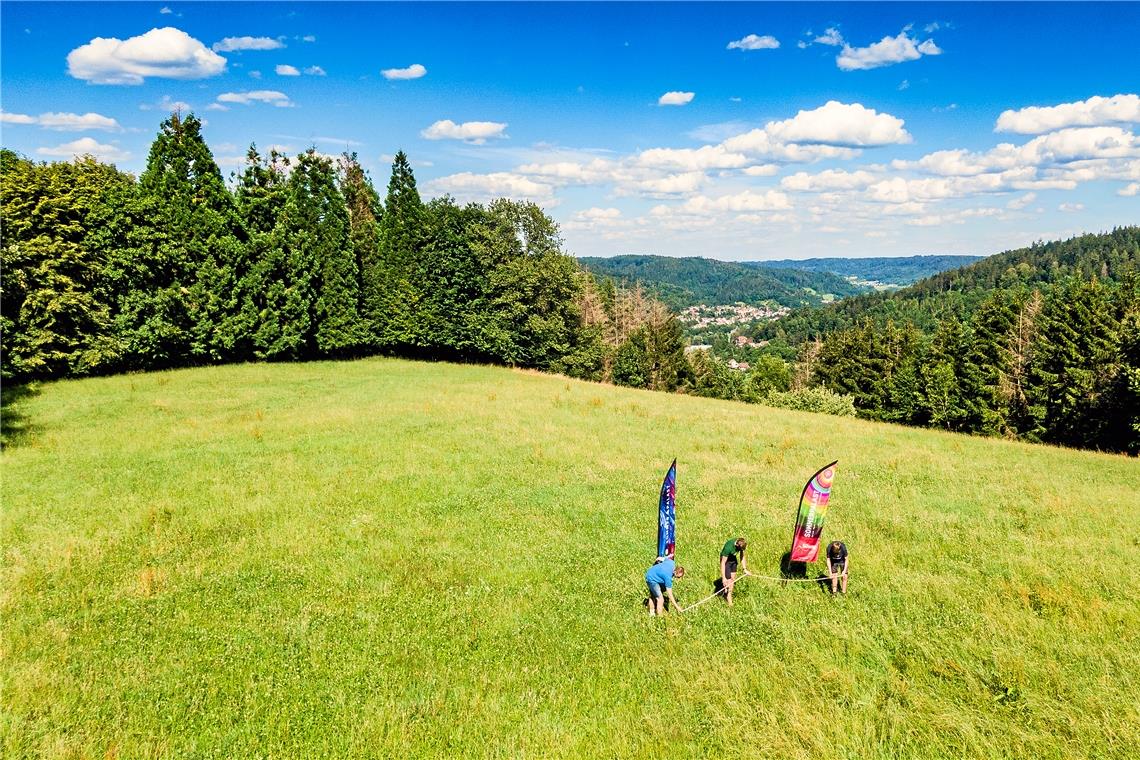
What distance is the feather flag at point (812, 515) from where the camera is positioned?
10781 millimetres

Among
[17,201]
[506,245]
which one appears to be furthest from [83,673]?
[506,245]

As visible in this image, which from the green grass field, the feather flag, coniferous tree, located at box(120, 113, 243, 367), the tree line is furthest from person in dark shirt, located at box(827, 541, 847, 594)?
coniferous tree, located at box(120, 113, 243, 367)

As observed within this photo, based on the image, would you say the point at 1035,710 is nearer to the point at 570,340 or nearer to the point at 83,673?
the point at 83,673

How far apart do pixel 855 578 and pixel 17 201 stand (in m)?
41.7

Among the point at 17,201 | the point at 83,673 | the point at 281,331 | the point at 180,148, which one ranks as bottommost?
the point at 83,673

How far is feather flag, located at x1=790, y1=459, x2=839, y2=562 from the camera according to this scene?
10781 millimetres

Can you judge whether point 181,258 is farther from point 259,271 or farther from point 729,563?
point 729,563

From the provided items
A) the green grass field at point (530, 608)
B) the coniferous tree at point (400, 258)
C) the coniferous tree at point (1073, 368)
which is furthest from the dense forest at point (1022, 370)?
the coniferous tree at point (400, 258)

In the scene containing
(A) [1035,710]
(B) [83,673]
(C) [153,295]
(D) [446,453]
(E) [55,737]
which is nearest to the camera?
(E) [55,737]

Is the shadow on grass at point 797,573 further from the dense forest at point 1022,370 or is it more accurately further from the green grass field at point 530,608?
the dense forest at point 1022,370

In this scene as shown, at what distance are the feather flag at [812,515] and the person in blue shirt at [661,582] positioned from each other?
286 cm

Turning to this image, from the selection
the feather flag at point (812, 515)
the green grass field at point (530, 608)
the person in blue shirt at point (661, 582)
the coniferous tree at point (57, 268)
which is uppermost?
the coniferous tree at point (57, 268)

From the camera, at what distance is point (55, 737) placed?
723cm

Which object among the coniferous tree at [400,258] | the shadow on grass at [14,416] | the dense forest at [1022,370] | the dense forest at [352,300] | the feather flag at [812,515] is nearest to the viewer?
the feather flag at [812,515]
